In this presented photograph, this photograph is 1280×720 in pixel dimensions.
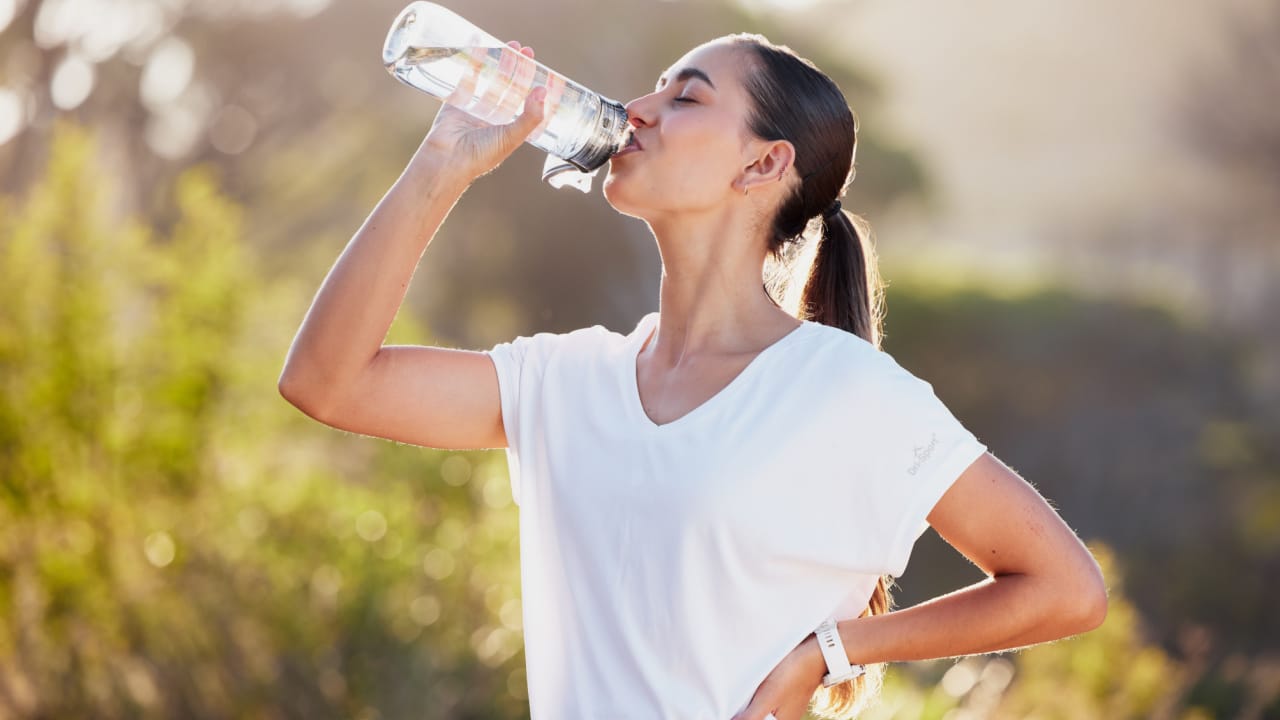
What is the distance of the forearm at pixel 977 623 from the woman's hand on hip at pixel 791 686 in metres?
0.05

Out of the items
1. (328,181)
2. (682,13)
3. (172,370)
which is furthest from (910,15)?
(172,370)

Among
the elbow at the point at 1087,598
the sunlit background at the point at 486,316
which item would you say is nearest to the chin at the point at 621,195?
the elbow at the point at 1087,598

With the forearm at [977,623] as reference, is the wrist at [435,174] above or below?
above

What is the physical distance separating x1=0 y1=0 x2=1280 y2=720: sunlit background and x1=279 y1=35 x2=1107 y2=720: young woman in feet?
5.41

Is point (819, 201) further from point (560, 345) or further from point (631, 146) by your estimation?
point (560, 345)

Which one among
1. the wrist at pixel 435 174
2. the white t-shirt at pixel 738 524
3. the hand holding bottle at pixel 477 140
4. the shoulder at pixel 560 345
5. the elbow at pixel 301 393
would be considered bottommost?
the white t-shirt at pixel 738 524

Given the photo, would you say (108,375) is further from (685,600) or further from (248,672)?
(685,600)

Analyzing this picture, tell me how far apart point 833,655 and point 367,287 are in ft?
2.26

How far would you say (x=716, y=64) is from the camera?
1.65 metres

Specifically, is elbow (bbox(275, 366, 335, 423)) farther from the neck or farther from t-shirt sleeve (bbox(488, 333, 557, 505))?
the neck

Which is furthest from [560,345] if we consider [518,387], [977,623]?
[977,623]

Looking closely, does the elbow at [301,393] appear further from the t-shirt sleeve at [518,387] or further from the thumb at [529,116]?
the thumb at [529,116]

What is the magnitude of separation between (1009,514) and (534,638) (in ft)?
1.90

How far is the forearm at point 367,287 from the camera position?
146cm
